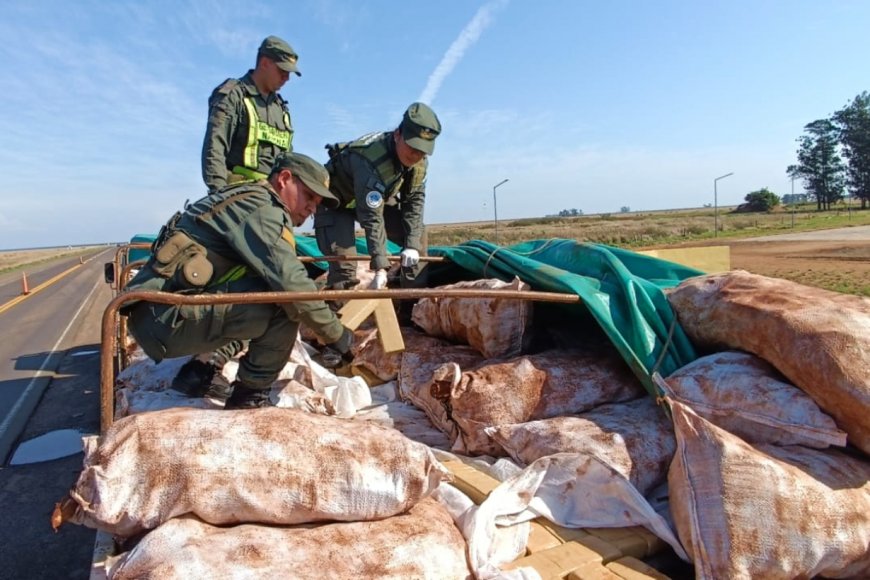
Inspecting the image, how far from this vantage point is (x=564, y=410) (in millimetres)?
2951

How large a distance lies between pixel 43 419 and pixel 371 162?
3494 millimetres

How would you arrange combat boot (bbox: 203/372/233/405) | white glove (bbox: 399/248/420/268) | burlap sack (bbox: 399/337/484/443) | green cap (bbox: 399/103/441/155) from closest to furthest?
burlap sack (bbox: 399/337/484/443)
combat boot (bbox: 203/372/233/405)
green cap (bbox: 399/103/441/155)
white glove (bbox: 399/248/420/268)

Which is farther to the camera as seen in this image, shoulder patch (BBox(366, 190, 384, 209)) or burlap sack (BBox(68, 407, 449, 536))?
shoulder patch (BBox(366, 190, 384, 209))

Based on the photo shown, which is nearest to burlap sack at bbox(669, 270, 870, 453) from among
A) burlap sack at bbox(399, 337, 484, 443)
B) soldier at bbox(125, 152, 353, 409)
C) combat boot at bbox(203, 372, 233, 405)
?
burlap sack at bbox(399, 337, 484, 443)

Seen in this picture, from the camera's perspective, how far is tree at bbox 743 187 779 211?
61000mm

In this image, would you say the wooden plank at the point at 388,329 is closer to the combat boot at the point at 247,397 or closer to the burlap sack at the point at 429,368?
the burlap sack at the point at 429,368

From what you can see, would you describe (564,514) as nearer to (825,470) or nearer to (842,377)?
(825,470)

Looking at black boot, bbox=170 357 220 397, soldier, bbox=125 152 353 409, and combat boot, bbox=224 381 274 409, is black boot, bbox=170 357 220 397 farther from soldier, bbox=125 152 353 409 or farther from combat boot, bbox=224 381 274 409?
soldier, bbox=125 152 353 409

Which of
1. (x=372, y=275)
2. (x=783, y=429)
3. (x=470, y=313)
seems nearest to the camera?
(x=783, y=429)

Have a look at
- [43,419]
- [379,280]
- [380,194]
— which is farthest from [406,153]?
[43,419]

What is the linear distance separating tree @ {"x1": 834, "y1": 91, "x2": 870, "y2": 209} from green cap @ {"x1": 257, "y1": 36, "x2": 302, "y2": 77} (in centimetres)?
6591

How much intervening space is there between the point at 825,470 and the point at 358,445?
5.50 ft

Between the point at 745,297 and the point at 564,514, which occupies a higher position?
the point at 745,297

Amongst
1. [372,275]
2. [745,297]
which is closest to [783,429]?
[745,297]
